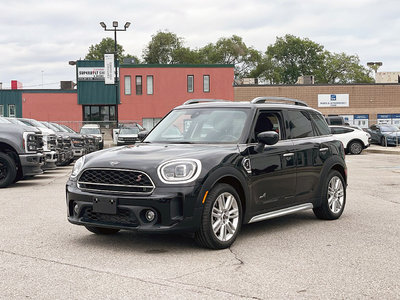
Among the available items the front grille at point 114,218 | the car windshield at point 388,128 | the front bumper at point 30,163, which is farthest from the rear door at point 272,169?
the car windshield at point 388,128

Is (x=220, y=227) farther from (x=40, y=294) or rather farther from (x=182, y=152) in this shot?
(x=40, y=294)

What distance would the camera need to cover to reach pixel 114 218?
20.2 feet

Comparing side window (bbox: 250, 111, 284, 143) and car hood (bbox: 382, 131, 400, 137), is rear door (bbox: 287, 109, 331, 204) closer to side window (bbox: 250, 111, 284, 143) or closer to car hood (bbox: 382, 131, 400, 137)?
side window (bbox: 250, 111, 284, 143)

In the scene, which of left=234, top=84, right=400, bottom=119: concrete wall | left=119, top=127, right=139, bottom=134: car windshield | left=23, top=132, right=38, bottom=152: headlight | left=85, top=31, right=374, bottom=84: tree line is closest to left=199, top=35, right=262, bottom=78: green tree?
left=85, top=31, right=374, bottom=84: tree line

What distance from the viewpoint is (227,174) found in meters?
6.31

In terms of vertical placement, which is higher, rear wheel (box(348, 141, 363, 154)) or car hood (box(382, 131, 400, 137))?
car hood (box(382, 131, 400, 137))

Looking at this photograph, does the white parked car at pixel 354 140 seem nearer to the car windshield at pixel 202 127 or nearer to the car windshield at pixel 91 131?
the car windshield at pixel 91 131

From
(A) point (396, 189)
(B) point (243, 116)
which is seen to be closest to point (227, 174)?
(B) point (243, 116)

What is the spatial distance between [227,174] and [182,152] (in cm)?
55

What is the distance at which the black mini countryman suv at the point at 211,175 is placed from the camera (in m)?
5.95

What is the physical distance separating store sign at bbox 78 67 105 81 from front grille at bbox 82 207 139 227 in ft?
166

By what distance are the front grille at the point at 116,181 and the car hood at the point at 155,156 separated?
0.21ft

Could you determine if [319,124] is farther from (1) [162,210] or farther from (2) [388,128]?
(2) [388,128]

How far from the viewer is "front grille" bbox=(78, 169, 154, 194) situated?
19.6ft
